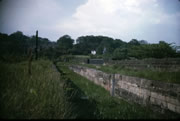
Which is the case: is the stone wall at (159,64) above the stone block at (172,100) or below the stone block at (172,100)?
above

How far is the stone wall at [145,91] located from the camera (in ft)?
11.3

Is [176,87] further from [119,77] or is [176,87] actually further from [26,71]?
[26,71]

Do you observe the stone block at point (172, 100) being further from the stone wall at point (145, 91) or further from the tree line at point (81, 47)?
the tree line at point (81, 47)

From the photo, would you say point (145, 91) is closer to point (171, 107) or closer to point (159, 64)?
point (171, 107)

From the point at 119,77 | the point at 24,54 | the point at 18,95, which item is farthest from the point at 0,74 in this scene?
the point at 119,77

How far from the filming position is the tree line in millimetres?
→ 3387

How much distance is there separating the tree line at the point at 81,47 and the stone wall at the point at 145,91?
3834 millimetres

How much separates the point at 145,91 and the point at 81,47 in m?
36.8

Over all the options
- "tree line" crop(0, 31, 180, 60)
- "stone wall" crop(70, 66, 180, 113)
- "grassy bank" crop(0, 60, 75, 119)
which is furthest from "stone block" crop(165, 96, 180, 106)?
"tree line" crop(0, 31, 180, 60)

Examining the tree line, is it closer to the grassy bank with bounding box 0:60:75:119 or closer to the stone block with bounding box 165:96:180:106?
the grassy bank with bounding box 0:60:75:119

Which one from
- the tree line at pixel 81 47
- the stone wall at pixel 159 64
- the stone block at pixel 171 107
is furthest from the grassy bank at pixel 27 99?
the stone wall at pixel 159 64

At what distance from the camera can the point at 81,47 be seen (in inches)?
1602

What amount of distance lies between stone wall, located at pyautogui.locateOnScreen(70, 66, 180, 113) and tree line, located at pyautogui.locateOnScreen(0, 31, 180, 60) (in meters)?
3.83

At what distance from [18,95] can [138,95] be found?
12.7 ft
